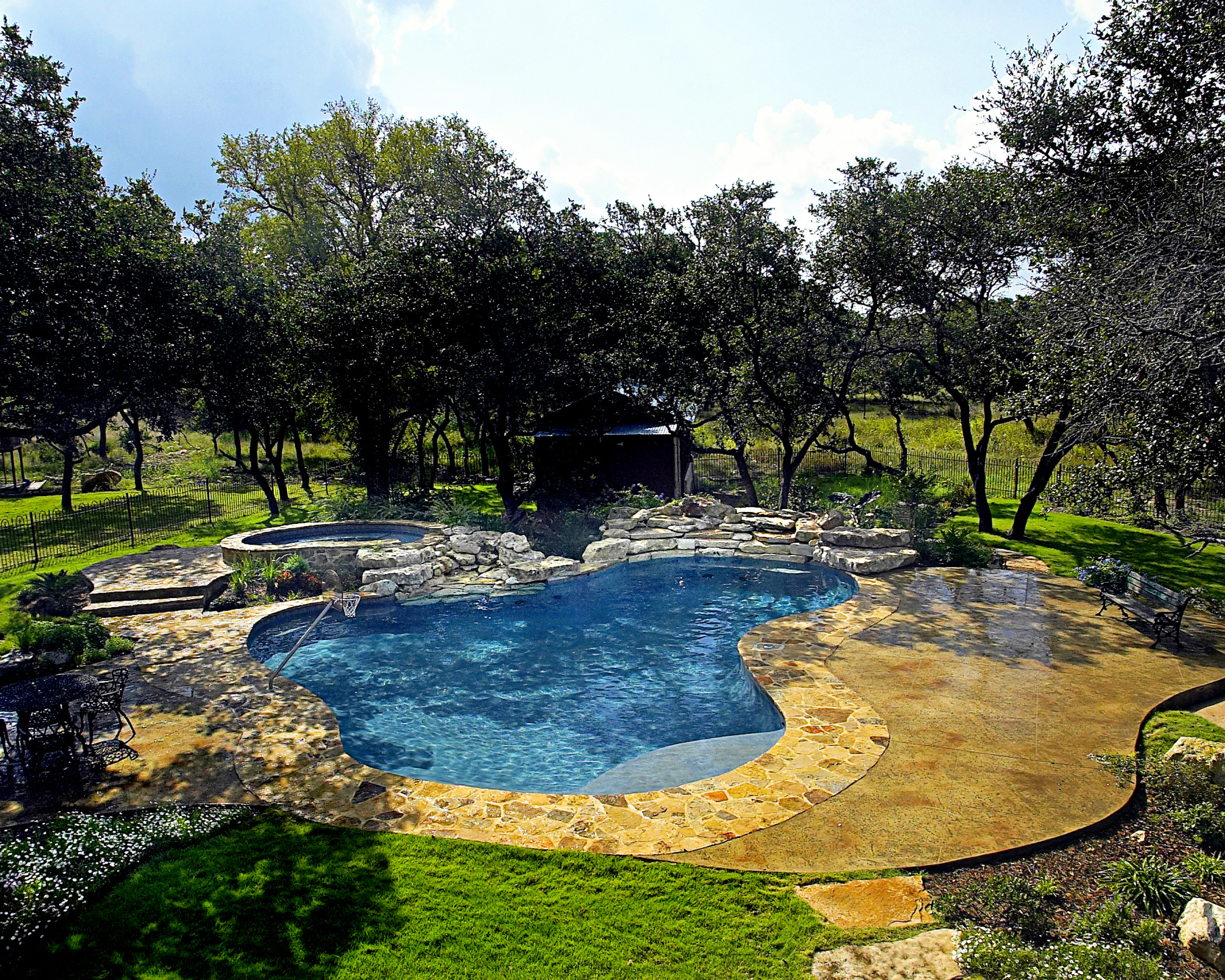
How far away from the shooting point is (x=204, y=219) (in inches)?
959

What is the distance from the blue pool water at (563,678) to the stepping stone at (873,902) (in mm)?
2537

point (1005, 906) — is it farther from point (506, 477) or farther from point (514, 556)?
point (506, 477)

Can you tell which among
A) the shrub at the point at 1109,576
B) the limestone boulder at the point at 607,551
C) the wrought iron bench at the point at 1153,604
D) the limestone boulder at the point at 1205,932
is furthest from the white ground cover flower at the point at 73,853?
the shrub at the point at 1109,576

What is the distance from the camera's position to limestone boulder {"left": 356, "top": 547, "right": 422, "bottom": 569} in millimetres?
16281

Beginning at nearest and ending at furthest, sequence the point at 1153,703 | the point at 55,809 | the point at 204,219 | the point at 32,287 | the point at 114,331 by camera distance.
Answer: the point at 55,809, the point at 1153,703, the point at 32,287, the point at 114,331, the point at 204,219

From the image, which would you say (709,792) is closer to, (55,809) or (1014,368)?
(55,809)

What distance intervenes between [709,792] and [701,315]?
17116 mm

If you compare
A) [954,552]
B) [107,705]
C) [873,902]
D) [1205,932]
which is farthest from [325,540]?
[1205,932]

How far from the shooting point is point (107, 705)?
28.6 feet

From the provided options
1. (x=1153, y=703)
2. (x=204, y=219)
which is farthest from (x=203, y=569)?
(x=1153, y=703)

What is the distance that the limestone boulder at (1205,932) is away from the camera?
15.4ft

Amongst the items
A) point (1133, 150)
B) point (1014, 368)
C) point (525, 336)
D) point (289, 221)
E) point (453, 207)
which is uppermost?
point (289, 221)

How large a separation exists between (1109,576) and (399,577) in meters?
14.4

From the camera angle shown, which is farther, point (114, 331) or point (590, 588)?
point (590, 588)
